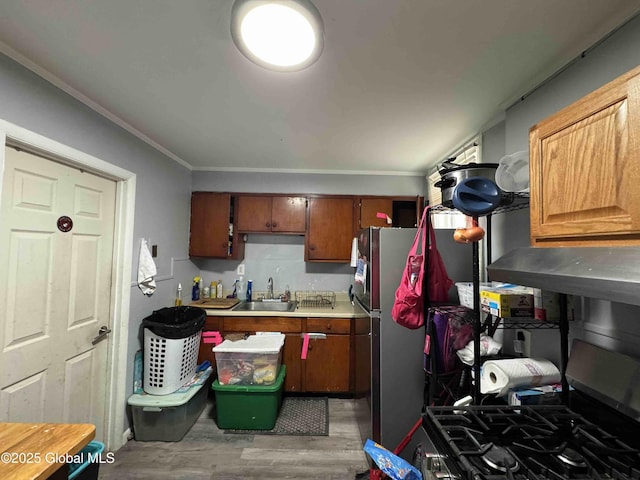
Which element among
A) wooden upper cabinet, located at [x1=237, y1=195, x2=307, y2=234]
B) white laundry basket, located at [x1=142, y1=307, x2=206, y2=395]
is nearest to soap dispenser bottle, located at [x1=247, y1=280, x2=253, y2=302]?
wooden upper cabinet, located at [x1=237, y1=195, x2=307, y2=234]

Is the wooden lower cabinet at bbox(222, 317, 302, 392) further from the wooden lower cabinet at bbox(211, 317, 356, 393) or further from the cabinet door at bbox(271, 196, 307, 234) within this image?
the cabinet door at bbox(271, 196, 307, 234)

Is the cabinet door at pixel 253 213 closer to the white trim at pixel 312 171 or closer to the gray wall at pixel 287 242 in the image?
the gray wall at pixel 287 242

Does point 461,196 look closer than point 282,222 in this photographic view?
Yes

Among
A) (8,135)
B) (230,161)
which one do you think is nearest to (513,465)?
(8,135)

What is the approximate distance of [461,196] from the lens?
115 cm

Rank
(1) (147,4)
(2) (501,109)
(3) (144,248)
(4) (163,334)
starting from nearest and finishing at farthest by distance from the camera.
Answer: (1) (147,4) → (2) (501,109) → (4) (163,334) → (3) (144,248)

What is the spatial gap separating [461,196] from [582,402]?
936 millimetres

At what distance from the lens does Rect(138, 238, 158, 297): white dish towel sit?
207 centimetres

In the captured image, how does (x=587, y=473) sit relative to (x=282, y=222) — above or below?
below

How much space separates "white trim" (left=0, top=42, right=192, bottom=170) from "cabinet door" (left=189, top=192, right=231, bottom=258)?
0.67 meters

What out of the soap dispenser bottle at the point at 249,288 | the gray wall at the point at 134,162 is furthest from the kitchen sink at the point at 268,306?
the gray wall at the point at 134,162

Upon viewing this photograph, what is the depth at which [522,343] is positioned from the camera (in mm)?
1412

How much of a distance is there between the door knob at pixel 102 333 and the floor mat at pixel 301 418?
1205mm

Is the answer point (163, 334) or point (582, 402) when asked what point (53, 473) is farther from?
point (582, 402)
